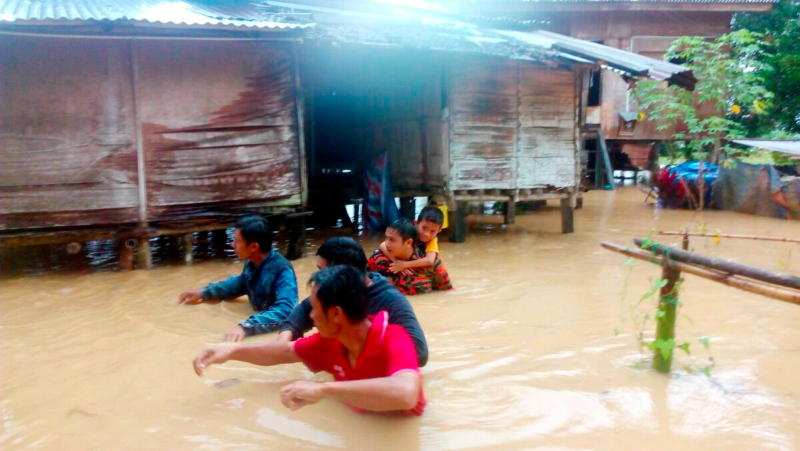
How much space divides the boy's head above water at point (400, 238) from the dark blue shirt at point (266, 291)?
1047 mm

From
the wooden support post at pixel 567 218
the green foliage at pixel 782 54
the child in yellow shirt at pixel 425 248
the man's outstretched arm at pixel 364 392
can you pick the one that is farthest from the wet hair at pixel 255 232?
the green foliage at pixel 782 54

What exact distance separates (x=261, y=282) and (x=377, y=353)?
1971mm

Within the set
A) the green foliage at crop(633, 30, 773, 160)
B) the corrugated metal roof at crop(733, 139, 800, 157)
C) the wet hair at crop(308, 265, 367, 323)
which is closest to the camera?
the wet hair at crop(308, 265, 367, 323)

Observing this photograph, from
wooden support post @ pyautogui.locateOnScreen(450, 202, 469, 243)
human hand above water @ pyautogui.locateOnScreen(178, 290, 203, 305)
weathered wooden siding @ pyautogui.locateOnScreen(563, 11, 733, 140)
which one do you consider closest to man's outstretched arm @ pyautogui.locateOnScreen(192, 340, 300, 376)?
human hand above water @ pyautogui.locateOnScreen(178, 290, 203, 305)

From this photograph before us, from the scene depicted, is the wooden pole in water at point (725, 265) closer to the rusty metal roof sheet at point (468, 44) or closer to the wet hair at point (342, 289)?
the wet hair at point (342, 289)

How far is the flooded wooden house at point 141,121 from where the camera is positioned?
6164 mm

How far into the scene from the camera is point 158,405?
3.17 meters

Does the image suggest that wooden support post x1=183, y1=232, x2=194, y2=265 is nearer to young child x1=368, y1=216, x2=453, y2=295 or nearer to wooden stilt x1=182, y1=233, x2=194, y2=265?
wooden stilt x1=182, y1=233, x2=194, y2=265

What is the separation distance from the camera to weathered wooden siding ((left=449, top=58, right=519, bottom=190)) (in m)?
8.64

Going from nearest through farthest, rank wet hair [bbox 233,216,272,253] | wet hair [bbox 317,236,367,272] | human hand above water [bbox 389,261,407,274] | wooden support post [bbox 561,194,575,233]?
wet hair [bbox 317,236,367,272]
wet hair [bbox 233,216,272,253]
human hand above water [bbox 389,261,407,274]
wooden support post [bbox 561,194,575,233]

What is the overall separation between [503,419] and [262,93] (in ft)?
16.9

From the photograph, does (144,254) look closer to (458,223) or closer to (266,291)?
(266,291)

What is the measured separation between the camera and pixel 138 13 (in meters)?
6.50

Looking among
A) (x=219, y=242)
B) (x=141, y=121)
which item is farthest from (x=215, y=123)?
(x=219, y=242)
